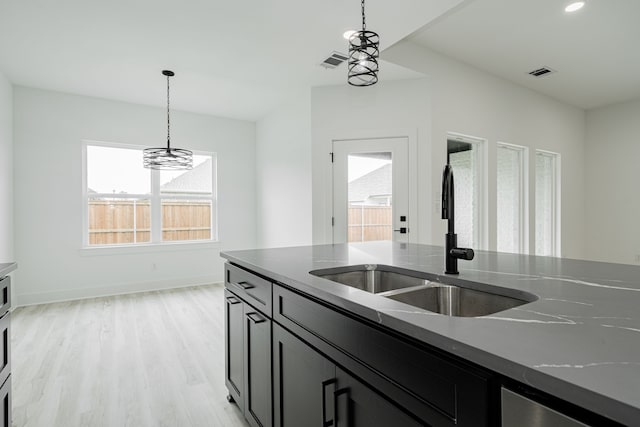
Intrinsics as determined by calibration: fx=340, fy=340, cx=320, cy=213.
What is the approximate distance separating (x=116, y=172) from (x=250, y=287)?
4409 mm

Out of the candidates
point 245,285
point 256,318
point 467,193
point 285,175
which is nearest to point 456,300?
point 256,318

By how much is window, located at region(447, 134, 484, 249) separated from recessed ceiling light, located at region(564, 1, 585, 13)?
1674mm

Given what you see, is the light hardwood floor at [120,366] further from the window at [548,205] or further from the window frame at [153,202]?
the window at [548,205]

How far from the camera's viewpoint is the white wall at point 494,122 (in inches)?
159

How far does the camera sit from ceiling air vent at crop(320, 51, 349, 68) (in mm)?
3451

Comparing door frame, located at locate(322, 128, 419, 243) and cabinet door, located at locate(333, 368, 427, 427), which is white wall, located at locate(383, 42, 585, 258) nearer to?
door frame, located at locate(322, 128, 419, 243)

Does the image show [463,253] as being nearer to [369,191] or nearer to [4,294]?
[4,294]

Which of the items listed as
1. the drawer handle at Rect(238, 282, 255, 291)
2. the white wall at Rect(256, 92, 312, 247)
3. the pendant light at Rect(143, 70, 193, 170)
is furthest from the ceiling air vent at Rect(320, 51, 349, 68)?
the drawer handle at Rect(238, 282, 255, 291)

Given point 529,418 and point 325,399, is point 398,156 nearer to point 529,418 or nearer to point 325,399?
point 325,399

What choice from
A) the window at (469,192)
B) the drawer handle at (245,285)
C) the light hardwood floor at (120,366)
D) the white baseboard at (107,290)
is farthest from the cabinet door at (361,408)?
the white baseboard at (107,290)

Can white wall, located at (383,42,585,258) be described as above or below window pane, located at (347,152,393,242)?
above

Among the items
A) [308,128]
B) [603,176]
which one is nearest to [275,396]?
[308,128]

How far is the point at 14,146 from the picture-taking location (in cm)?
427

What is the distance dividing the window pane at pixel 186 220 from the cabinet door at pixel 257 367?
4.17 m
